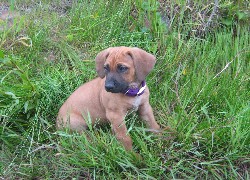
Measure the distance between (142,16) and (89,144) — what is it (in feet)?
7.94

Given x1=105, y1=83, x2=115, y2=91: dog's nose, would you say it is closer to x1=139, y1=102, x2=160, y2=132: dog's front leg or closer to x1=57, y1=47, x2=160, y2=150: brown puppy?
x1=57, y1=47, x2=160, y2=150: brown puppy

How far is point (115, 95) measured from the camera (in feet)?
13.2

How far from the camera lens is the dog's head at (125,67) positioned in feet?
12.5

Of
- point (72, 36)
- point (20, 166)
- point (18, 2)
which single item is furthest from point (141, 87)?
point (18, 2)

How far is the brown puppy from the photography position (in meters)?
3.84

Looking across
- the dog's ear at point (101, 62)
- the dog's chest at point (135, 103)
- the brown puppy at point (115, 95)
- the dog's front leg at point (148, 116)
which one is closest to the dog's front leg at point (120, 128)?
the brown puppy at point (115, 95)

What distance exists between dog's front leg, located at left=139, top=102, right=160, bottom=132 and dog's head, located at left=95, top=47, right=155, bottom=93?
1.17 ft

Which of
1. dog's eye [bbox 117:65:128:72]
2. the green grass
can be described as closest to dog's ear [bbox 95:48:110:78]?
dog's eye [bbox 117:65:128:72]

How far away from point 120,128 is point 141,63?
0.66 m

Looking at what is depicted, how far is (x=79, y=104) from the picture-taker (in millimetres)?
4328

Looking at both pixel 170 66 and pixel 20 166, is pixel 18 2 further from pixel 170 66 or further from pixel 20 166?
pixel 20 166

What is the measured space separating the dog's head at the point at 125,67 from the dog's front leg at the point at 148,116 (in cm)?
36

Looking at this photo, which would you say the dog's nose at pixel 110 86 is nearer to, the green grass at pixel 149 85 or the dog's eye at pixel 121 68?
the dog's eye at pixel 121 68

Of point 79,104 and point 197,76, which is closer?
point 79,104
